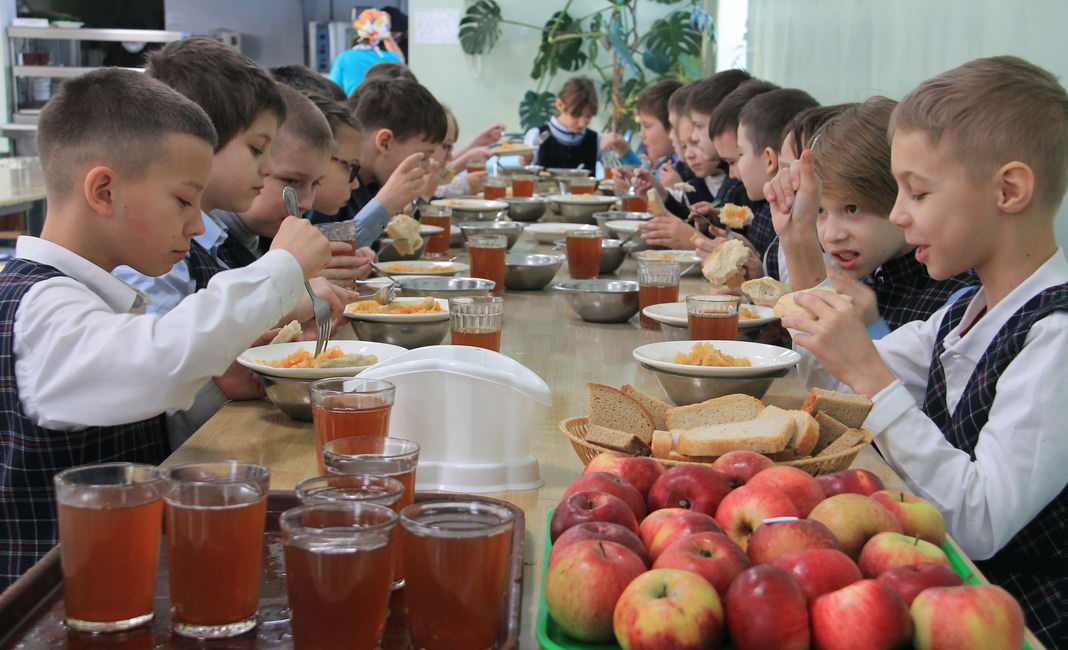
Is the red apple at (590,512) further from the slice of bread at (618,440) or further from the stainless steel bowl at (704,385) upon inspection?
the stainless steel bowl at (704,385)

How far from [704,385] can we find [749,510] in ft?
2.52

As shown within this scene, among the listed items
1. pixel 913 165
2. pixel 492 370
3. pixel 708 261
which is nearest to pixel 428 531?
pixel 492 370

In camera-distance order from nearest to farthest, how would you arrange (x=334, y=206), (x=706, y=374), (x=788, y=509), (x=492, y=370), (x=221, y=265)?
(x=788, y=509) → (x=492, y=370) → (x=706, y=374) → (x=221, y=265) → (x=334, y=206)

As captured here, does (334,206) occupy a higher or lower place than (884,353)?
higher

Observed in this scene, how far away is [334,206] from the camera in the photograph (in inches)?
139

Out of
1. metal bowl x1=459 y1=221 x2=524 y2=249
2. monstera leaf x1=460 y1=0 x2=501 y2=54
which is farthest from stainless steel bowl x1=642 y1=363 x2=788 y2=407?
monstera leaf x1=460 y1=0 x2=501 y2=54

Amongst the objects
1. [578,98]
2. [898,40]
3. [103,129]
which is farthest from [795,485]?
[578,98]

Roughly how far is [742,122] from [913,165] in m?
2.00

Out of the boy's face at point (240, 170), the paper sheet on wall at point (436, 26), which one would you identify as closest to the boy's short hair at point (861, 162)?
the boy's face at point (240, 170)

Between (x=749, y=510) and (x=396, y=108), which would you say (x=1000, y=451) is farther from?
(x=396, y=108)

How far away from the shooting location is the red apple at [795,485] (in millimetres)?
1084

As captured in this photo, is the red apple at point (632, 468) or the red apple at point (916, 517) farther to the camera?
the red apple at point (632, 468)

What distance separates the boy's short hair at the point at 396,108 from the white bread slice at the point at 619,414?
3.07 meters

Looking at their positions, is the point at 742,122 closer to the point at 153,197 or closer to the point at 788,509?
the point at 153,197
